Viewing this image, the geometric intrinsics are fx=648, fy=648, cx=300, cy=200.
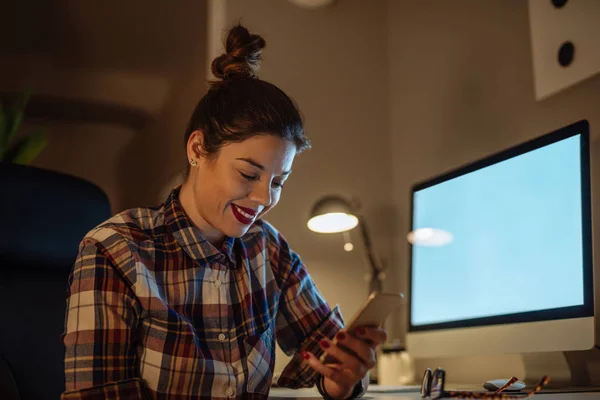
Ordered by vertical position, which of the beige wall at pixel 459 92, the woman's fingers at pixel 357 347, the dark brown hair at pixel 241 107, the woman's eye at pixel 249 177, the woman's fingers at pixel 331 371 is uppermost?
the beige wall at pixel 459 92

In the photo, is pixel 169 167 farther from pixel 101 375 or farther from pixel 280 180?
pixel 101 375

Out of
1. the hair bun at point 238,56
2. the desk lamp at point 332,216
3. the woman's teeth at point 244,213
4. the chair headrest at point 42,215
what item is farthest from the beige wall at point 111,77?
the woman's teeth at point 244,213

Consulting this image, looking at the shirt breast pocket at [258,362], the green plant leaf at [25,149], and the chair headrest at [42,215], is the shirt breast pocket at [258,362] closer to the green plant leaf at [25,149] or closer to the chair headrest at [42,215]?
the chair headrest at [42,215]

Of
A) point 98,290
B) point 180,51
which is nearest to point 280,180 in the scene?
point 98,290

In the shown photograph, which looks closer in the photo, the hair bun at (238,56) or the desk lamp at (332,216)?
the hair bun at (238,56)

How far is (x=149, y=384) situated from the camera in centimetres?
97

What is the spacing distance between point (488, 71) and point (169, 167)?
1.09 metres

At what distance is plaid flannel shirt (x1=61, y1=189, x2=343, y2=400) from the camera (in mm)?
920

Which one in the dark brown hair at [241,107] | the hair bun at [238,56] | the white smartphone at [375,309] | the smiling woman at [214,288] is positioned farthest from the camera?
Result: the hair bun at [238,56]

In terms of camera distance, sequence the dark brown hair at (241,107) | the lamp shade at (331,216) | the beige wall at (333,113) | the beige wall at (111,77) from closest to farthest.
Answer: the dark brown hair at (241,107) < the lamp shade at (331,216) < the beige wall at (333,113) < the beige wall at (111,77)

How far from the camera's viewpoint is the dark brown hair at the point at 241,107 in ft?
3.38

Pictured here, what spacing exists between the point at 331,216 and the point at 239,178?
0.67 m

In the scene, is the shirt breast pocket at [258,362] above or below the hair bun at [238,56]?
below

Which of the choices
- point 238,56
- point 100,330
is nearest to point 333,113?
point 238,56
